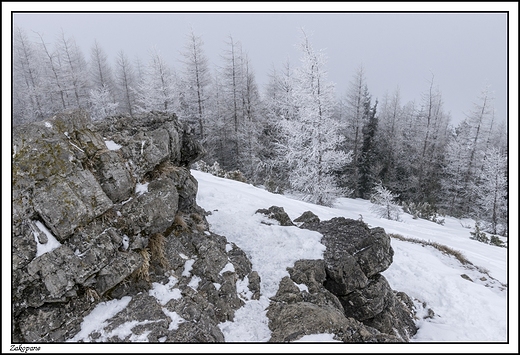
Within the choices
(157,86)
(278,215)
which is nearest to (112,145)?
(278,215)

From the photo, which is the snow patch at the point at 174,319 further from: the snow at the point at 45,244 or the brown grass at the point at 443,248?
the brown grass at the point at 443,248

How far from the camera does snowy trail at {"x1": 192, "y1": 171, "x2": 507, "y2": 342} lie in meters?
5.32

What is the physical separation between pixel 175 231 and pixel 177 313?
1679 millimetres

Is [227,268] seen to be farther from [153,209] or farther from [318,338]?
[318,338]

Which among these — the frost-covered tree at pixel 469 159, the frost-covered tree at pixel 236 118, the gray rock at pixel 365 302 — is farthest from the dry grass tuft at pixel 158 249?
the frost-covered tree at pixel 469 159

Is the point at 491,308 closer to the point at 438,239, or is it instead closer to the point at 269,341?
the point at 438,239

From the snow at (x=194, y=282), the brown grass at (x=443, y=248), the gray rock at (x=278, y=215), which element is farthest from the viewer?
the brown grass at (x=443, y=248)

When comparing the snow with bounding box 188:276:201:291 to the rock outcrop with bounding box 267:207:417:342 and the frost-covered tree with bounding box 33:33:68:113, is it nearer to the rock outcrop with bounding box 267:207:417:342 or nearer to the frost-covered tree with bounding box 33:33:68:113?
the rock outcrop with bounding box 267:207:417:342

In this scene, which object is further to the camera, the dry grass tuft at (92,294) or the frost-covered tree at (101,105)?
the frost-covered tree at (101,105)

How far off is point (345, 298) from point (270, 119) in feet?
77.9

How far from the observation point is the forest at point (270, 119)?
2388 centimetres

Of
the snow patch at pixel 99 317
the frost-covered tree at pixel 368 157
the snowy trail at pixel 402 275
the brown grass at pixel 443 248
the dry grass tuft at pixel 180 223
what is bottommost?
the frost-covered tree at pixel 368 157

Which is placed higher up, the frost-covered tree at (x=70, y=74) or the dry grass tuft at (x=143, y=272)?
the frost-covered tree at (x=70, y=74)

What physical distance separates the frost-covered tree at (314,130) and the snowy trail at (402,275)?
22.6ft
